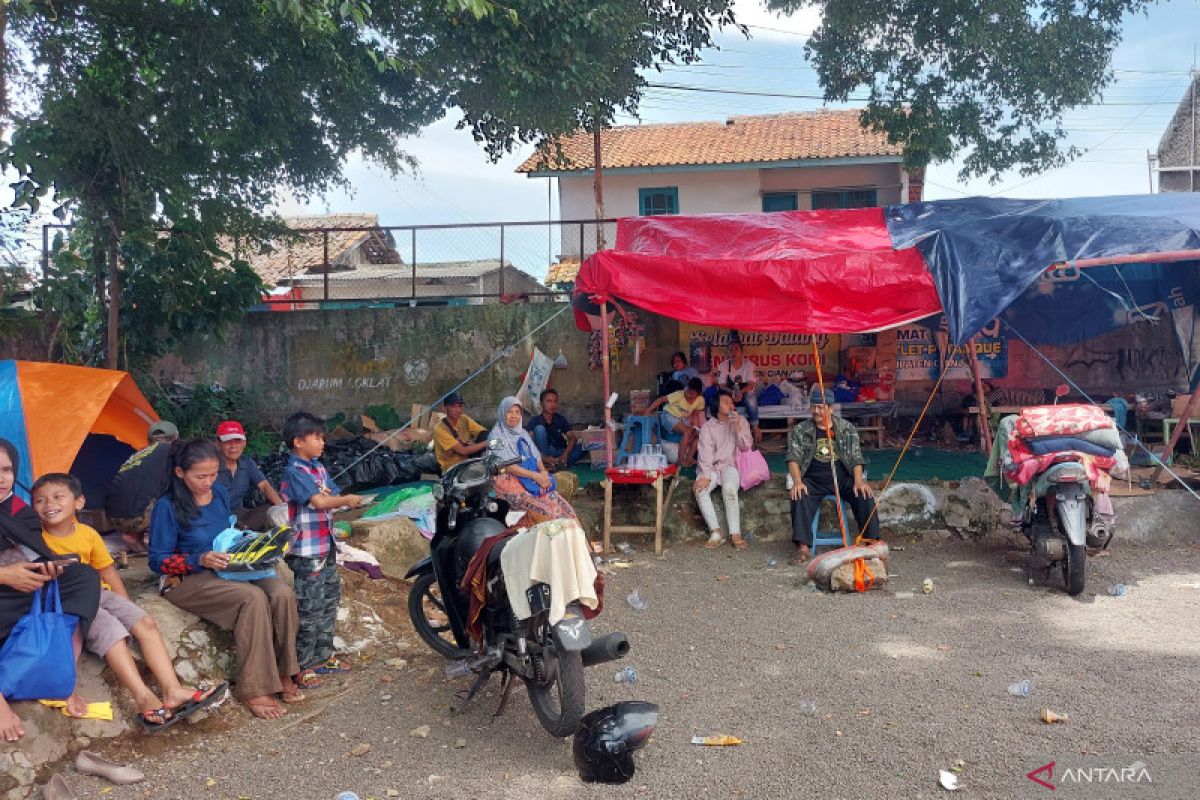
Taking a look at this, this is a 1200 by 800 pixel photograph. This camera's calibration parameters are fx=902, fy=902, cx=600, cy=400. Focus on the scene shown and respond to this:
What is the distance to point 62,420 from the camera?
5.89 m

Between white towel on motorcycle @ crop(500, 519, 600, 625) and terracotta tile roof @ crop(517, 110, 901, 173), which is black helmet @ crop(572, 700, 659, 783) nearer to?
white towel on motorcycle @ crop(500, 519, 600, 625)

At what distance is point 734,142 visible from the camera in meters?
19.6

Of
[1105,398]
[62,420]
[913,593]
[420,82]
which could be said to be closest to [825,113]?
[1105,398]

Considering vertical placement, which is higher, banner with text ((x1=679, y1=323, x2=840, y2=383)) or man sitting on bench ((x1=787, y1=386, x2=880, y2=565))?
banner with text ((x1=679, y1=323, x2=840, y2=383))

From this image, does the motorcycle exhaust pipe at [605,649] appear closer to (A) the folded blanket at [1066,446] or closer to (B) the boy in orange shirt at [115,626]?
(B) the boy in orange shirt at [115,626]

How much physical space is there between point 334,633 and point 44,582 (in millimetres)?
1703

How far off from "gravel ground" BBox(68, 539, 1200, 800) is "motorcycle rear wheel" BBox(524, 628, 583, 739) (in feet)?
0.48

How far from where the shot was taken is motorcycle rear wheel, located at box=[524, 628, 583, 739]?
3586 mm

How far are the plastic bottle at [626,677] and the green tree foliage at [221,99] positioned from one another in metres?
4.69

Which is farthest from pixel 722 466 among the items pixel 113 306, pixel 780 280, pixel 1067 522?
pixel 113 306

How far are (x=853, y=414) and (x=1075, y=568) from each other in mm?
4510

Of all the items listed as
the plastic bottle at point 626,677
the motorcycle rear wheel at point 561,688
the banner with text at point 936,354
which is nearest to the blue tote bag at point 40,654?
the motorcycle rear wheel at point 561,688

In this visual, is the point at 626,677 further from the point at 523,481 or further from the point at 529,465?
the point at 529,465

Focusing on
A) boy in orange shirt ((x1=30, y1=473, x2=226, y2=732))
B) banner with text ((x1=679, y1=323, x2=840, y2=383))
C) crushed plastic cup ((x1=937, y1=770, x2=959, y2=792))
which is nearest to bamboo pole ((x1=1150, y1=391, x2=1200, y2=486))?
banner with text ((x1=679, y1=323, x2=840, y2=383))
